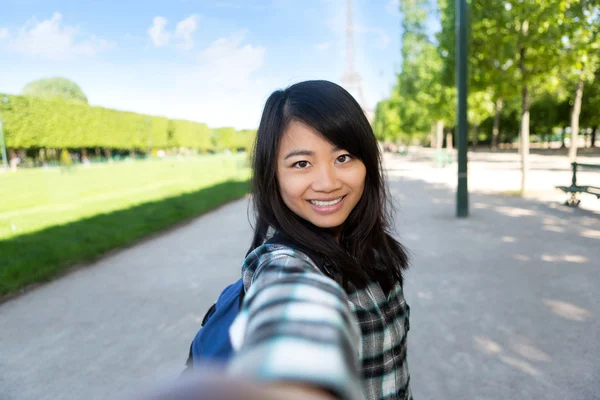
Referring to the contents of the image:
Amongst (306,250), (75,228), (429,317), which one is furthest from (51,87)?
(306,250)

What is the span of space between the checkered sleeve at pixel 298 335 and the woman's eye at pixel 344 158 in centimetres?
55

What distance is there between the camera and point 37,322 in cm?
439

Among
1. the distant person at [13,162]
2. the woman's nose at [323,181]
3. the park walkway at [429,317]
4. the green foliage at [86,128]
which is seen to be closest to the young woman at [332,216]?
the woman's nose at [323,181]

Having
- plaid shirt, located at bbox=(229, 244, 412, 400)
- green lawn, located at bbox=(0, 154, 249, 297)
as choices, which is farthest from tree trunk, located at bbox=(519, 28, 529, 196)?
plaid shirt, located at bbox=(229, 244, 412, 400)

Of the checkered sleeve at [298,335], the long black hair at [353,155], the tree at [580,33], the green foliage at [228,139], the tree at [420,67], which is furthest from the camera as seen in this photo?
the green foliage at [228,139]

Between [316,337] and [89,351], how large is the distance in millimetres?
3749

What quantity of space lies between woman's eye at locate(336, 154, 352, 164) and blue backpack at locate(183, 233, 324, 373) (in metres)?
0.34

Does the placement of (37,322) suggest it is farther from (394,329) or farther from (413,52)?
(413,52)

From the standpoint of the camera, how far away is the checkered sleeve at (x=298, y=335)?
559mm

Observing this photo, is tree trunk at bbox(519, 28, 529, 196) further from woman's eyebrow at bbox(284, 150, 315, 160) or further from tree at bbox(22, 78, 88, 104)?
tree at bbox(22, 78, 88, 104)

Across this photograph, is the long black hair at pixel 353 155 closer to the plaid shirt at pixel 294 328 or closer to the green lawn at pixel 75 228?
the plaid shirt at pixel 294 328

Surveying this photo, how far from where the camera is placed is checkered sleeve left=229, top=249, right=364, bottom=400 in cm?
56

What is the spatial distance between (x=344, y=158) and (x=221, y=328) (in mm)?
655

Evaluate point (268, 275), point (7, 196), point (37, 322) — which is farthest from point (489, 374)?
point (7, 196)
